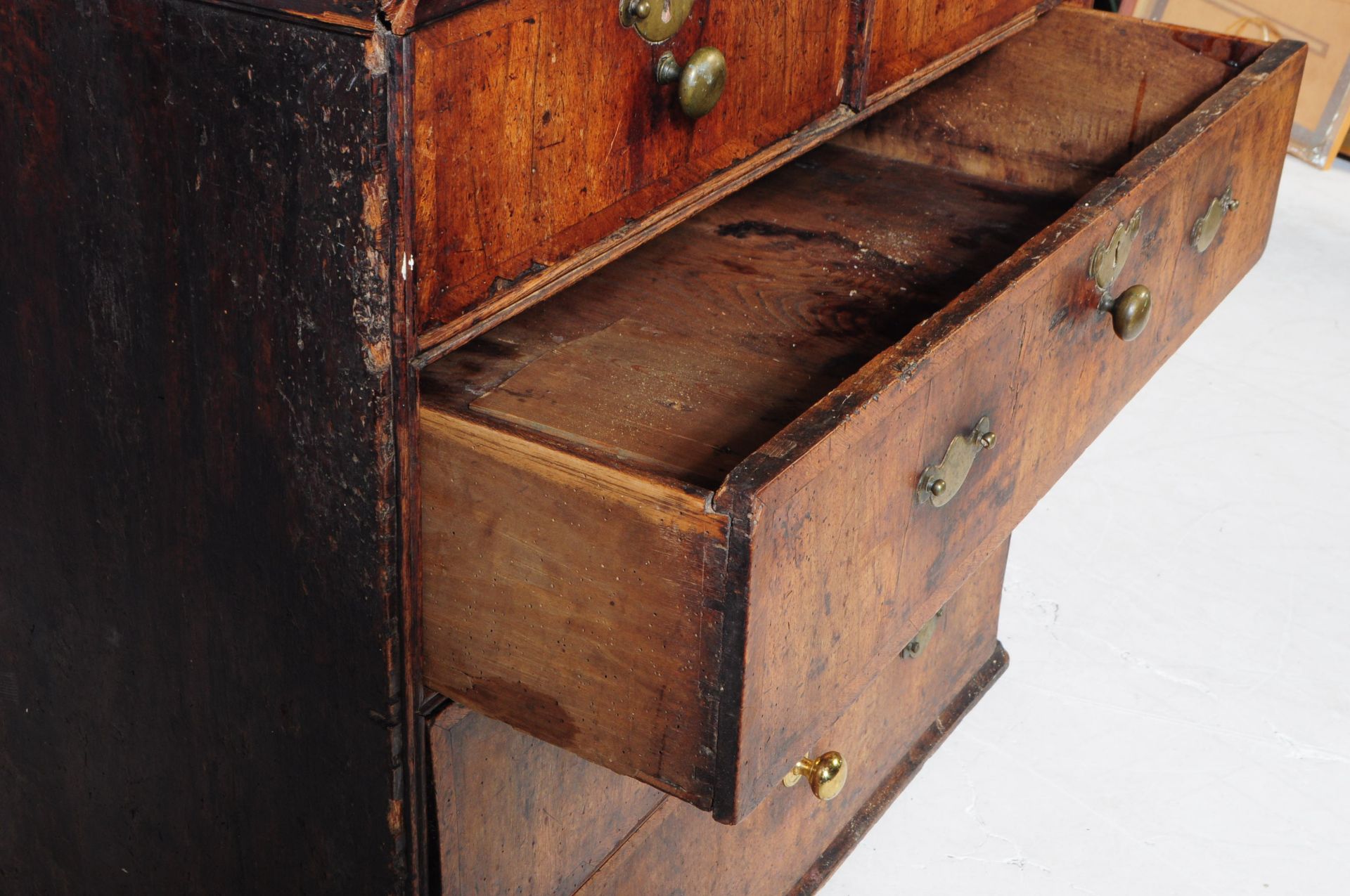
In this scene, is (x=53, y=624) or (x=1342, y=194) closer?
(x=53, y=624)

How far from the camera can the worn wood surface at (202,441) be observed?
0.63 metres

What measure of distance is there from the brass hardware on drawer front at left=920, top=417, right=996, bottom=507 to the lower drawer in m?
0.16

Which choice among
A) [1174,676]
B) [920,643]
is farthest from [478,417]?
[1174,676]

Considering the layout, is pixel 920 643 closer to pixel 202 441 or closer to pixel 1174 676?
pixel 1174 676

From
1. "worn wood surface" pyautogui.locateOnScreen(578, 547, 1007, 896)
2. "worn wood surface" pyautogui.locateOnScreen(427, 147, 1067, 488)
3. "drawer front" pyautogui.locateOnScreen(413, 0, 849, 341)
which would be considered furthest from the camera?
"worn wood surface" pyautogui.locateOnScreen(578, 547, 1007, 896)

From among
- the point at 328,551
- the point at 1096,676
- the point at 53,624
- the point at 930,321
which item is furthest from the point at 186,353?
the point at 1096,676

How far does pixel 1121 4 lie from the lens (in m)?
3.03

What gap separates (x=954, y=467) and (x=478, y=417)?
0.86 ft

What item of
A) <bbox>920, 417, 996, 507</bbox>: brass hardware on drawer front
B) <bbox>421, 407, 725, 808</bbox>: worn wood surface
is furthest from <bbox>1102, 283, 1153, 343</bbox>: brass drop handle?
<bbox>421, 407, 725, 808</bbox>: worn wood surface

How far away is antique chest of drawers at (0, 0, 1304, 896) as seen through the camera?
24.9 inches

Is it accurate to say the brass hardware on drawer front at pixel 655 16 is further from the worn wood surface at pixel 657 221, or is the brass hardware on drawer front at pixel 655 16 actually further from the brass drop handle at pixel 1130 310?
the brass drop handle at pixel 1130 310

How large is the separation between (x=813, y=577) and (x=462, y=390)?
211 mm

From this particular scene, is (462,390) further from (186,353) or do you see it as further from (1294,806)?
(1294,806)

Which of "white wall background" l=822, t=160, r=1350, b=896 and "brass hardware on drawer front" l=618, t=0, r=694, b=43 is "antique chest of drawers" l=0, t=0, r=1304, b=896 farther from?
"white wall background" l=822, t=160, r=1350, b=896
